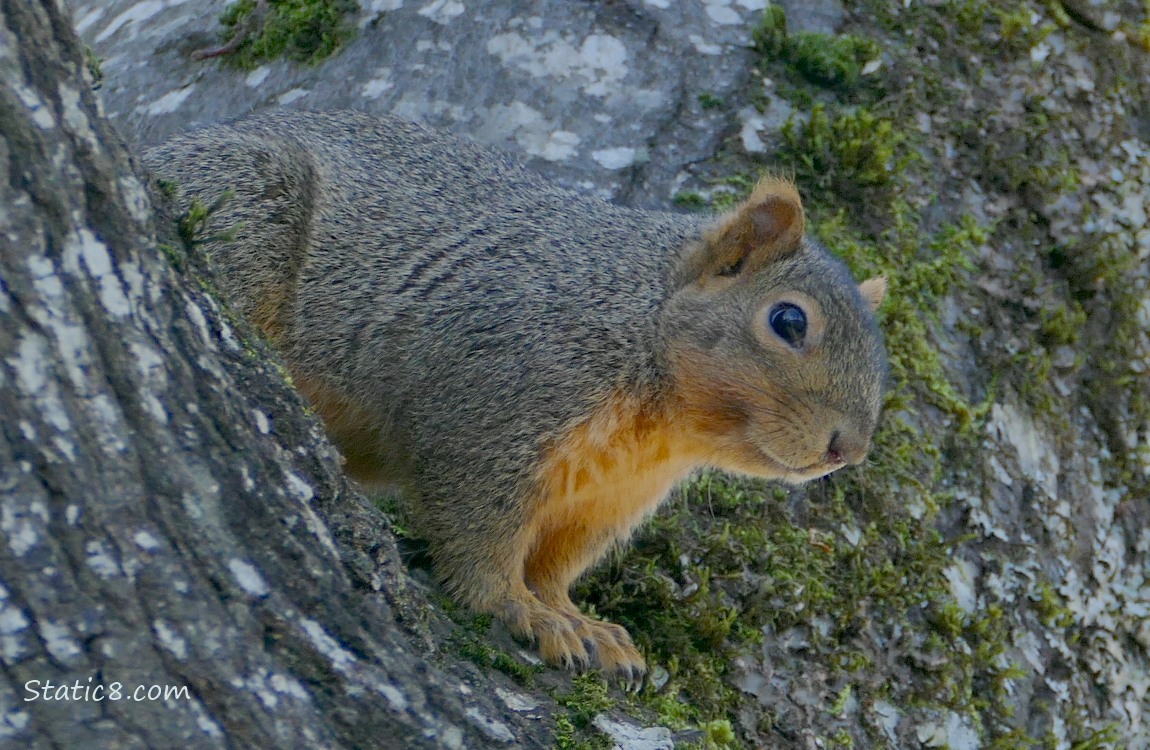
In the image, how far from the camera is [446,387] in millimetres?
3781

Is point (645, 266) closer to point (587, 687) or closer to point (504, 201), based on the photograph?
point (504, 201)

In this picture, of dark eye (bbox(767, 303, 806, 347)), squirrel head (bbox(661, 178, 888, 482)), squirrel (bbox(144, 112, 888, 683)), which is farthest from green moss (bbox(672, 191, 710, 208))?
dark eye (bbox(767, 303, 806, 347))

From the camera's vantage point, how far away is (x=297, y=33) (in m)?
5.52

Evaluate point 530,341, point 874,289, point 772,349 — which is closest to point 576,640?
point 530,341

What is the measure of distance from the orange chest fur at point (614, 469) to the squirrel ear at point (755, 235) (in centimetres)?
56

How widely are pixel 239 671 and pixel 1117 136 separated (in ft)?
17.8

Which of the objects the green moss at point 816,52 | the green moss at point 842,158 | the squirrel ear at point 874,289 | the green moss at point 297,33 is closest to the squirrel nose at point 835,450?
the squirrel ear at point 874,289

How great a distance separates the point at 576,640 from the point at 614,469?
0.59 metres

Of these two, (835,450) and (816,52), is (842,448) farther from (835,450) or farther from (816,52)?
(816,52)

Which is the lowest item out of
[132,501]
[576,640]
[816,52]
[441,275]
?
[576,640]

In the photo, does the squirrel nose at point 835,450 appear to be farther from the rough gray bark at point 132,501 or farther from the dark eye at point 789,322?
the rough gray bark at point 132,501

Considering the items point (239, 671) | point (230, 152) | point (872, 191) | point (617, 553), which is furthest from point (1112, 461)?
point (239, 671)

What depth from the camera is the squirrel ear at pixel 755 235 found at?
3795 mm

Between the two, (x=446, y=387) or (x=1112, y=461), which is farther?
(x=1112, y=461)
